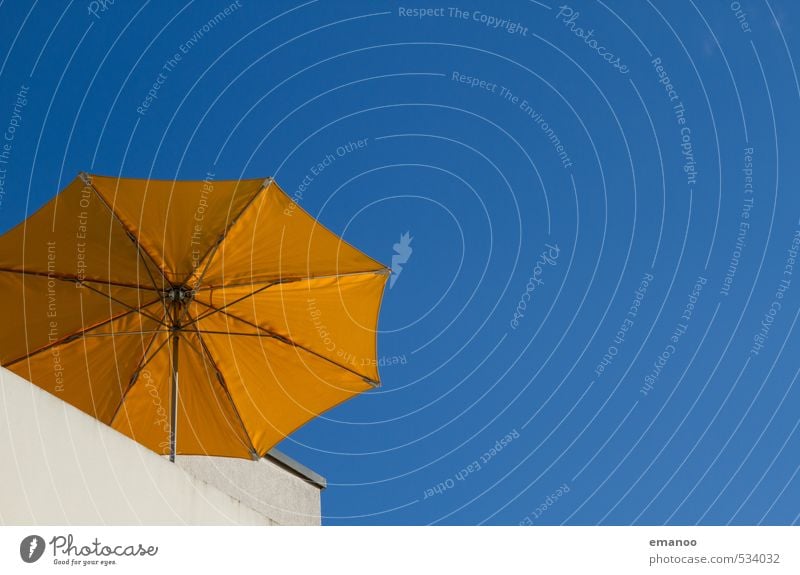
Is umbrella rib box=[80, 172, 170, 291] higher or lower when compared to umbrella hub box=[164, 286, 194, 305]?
higher

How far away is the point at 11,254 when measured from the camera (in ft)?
34.6

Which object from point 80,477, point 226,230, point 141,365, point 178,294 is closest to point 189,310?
point 178,294

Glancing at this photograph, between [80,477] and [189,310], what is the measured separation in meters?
5.05

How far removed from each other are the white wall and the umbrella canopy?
2965 millimetres

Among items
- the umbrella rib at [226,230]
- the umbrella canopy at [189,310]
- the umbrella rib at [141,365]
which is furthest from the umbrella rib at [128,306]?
the umbrella rib at [226,230]

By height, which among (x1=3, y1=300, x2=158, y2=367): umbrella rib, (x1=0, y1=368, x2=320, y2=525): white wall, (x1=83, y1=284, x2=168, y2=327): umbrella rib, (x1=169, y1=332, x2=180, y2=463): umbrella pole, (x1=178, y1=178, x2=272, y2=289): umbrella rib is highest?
(x1=178, y1=178, x2=272, y2=289): umbrella rib

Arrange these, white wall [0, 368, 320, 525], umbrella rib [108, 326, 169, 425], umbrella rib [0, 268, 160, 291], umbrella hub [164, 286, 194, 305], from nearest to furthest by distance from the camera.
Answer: white wall [0, 368, 320, 525] < umbrella rib [0, 268, 160, 291] < umbrella hub [164, 286, 194, 305] < umbrella rib [108, 326, 169, 425]

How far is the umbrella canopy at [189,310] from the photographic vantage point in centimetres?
1075

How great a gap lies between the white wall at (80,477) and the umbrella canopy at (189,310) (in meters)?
2.96

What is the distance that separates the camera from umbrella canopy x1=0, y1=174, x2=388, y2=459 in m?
10.8

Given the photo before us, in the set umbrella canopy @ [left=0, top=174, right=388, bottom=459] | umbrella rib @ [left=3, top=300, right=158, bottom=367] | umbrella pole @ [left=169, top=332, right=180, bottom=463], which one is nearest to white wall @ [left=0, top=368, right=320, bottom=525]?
umbrella pole @ [left=169, top=332, right=180, bottom=463]

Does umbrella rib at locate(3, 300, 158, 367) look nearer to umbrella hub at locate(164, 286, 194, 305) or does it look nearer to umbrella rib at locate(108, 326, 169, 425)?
umbrella hub at locate(164, 286, 194, 305)
